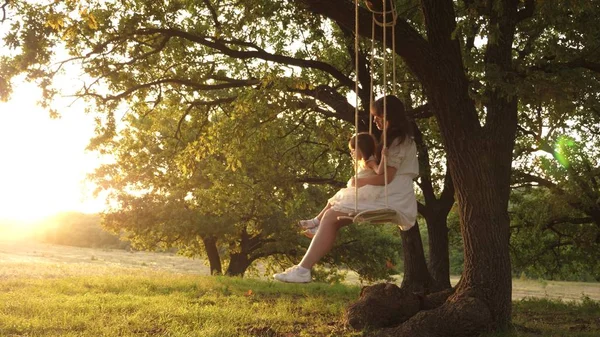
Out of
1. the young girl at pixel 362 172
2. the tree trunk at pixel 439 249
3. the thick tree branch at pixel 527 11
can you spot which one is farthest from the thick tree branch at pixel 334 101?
the young girl at pixel 362 172

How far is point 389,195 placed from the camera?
637cm

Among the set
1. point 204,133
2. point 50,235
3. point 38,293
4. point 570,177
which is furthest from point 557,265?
point 50,235

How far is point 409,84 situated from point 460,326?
28.7 feet

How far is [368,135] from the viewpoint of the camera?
6.65 metres

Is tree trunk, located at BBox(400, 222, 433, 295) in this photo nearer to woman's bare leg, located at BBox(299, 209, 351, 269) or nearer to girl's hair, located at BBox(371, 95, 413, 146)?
girl's hair, located at BBox(371, 95, 413, 146)

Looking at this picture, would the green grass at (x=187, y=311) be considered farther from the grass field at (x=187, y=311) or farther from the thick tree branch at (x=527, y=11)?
the thick tree branch at (x=527, y=11)

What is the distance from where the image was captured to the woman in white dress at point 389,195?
618 cm

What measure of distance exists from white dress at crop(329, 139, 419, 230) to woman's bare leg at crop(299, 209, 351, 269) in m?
0.12

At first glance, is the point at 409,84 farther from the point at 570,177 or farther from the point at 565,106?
the point at 565,106

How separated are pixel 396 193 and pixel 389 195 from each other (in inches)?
4.5

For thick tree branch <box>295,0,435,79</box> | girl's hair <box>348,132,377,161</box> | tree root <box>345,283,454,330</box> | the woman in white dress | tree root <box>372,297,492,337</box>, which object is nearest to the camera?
the woman in white dress

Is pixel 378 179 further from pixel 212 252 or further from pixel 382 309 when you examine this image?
pixel 212 252

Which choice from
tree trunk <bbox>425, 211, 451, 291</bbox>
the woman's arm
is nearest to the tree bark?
the woman's arm

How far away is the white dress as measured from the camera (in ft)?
20.4
